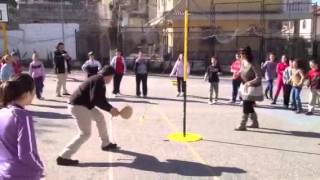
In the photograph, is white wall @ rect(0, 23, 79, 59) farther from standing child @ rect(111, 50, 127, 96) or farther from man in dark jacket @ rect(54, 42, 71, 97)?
man in dark jacket @ rect(54, 42, 71, 97)

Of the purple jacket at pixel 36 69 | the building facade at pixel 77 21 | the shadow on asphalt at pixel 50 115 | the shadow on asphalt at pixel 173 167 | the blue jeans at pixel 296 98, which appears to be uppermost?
the building facade at pixel 77 21

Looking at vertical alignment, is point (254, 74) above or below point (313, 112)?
above

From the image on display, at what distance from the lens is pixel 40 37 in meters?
33.8

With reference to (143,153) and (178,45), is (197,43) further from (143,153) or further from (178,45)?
(143,153)

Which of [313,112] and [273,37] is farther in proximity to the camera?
[273,37]

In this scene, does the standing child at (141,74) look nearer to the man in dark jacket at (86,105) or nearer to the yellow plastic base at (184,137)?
the yellow plastic base at (184,137)

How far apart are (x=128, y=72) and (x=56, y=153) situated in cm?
1969

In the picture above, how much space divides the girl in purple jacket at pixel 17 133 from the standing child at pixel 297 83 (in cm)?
1101

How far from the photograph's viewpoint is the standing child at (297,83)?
13703mm

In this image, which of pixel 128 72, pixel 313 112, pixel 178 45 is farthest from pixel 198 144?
pixel 178 45

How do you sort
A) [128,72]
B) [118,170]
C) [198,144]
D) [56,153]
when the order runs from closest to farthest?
[118,170], [56,153], [198,144], [128,72]

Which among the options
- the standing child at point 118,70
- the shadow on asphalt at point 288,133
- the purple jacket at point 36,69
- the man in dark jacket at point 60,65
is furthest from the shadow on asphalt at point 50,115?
the shadow on asphalt at point 288,133

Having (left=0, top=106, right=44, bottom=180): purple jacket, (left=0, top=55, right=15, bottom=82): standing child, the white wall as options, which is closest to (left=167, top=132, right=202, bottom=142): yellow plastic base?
(left=0, top=55, right=15, bottom=82): standing child

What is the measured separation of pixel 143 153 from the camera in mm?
8711
